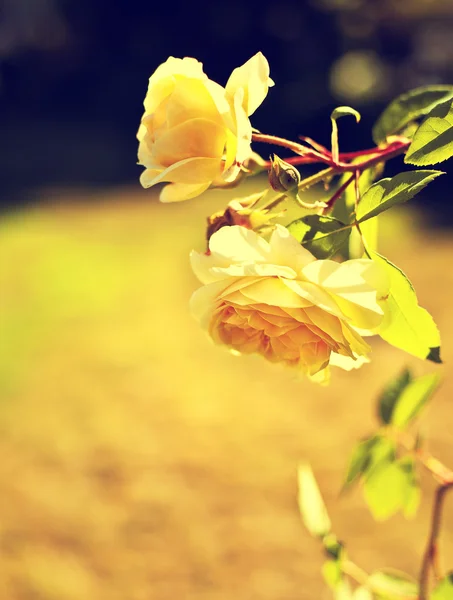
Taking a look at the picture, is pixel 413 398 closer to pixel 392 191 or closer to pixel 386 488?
pixel 386 488

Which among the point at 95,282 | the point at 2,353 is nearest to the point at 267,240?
the point at 2,353

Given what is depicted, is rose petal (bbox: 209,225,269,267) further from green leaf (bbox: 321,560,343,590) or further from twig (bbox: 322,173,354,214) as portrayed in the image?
green leaf (bbox: 321,560,343,590)

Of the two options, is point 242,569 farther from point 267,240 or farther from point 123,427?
point 267,240

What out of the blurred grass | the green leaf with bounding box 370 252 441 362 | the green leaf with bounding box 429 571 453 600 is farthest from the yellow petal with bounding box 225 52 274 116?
the blurred grass

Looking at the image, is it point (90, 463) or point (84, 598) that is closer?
point (84, 598)

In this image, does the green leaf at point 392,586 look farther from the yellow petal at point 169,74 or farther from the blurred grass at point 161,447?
the blurred grass at point 161,447

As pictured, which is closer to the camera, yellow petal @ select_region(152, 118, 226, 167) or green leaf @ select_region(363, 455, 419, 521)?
→ yellow petal @ select_region(152, 118, 226, 167)

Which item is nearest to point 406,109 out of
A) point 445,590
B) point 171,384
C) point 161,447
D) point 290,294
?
point 290,294
